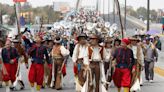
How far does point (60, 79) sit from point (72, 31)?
76.1ft

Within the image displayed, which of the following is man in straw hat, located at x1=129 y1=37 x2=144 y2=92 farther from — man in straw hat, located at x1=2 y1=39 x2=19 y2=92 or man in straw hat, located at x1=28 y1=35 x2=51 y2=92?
man in straw hat, located at x1=2 y1=39 x2=19 y2=92

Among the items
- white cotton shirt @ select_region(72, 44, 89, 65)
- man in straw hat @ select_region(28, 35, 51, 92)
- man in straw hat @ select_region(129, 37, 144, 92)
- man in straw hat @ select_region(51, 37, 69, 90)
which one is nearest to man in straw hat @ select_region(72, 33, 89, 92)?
white cotton shirt @ select_region(72, 44, 89, 65)

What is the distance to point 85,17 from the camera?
49.6m

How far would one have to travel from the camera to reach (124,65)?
49.2 feet

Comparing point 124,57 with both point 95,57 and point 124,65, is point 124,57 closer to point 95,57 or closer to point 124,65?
point 124,65

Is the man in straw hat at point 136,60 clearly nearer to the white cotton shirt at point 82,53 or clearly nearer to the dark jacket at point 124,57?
the dark jacket at point 124,57

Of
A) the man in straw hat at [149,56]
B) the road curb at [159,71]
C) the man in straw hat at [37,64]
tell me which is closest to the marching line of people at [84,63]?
the man in straw hat at [37,64]

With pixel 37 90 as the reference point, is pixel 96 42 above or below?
above

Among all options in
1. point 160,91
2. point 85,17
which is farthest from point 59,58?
point 85,17

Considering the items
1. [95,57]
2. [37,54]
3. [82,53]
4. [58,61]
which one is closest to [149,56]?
[58,61]

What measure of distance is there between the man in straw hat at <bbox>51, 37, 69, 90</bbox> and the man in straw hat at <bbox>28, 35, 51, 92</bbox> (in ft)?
7.29

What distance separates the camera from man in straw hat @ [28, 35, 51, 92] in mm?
16109

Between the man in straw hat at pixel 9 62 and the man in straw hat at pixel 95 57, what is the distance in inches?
114

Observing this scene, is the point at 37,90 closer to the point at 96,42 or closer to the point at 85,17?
the point at 96,42
